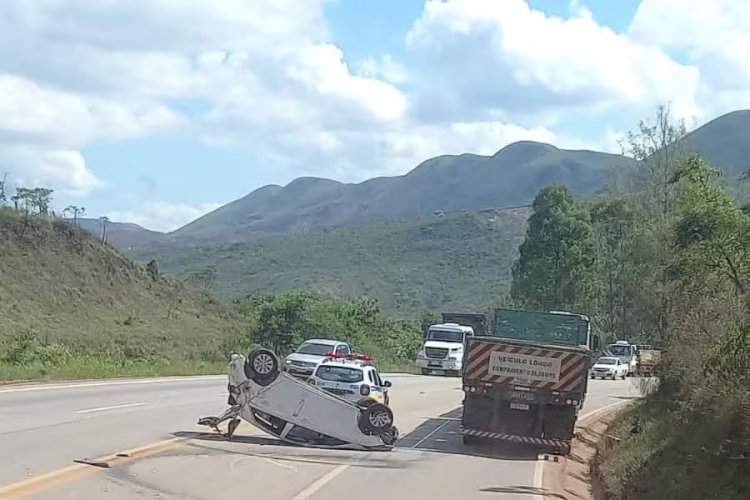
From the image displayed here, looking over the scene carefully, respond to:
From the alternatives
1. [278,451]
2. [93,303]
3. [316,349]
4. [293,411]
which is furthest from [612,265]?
[278,451]

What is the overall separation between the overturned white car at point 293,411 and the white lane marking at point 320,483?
86.1 inches

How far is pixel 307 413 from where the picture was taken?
1975cm

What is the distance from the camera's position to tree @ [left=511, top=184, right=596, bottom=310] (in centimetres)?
6831

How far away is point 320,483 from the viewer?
1525 centimetres

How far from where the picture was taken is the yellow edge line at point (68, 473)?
12.3m

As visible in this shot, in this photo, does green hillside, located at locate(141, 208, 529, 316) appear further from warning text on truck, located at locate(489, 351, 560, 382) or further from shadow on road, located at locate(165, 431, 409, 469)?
shadow on road, located at locate(165, 431, 409, 469)

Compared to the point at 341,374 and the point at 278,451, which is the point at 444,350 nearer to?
the point at 341,374

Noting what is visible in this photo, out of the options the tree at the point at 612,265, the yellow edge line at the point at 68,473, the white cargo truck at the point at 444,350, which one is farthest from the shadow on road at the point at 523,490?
the tree at the point at 612,265

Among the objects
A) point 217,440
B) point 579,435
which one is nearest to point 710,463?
point 217,440

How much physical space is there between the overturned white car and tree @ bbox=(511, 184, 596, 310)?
49664 mm

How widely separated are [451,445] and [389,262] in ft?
360

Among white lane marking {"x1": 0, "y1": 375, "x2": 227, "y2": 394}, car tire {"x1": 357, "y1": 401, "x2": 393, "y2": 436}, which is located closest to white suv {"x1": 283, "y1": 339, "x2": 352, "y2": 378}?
white lane marking {"x1": 0, "y1": 375, "x2": 227, "y2": 394}

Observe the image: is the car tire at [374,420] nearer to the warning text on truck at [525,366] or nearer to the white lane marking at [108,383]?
the warning text on truck at [525,366]

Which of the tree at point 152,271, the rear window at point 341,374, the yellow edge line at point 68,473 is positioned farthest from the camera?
the tree at point 152,271
